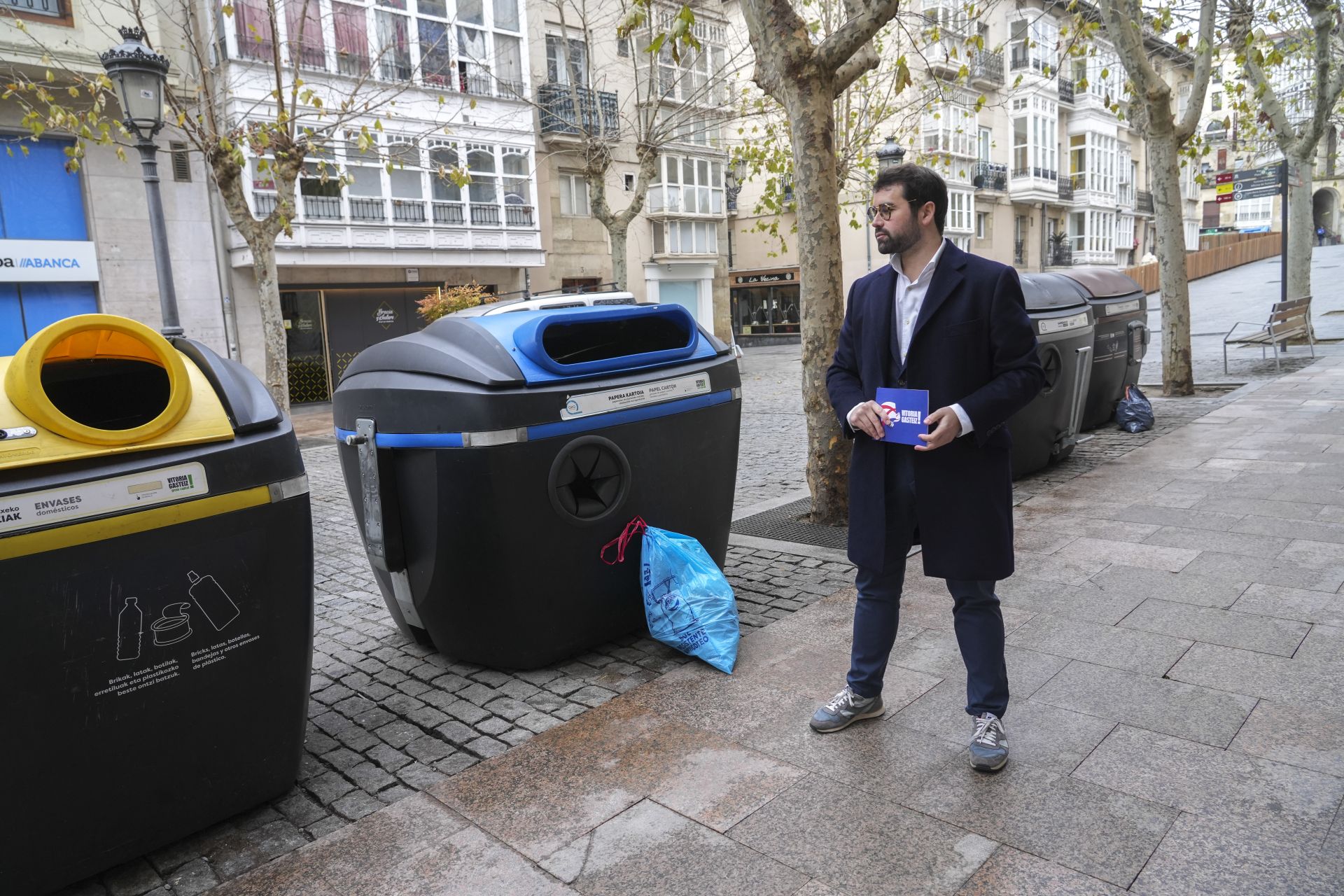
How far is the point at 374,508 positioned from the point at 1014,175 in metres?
40.9

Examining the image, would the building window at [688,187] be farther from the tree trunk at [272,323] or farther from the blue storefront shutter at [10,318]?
the tree trunk at [272,323]

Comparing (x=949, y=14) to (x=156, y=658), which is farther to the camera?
(x=949, y=14)

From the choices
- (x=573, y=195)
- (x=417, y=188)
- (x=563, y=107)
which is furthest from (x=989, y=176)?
(x=417, y=188)

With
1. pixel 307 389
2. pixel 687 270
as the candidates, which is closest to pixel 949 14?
pixel 687 270

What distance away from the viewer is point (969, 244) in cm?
3703

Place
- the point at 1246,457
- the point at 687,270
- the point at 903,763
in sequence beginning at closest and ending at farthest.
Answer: the point at 903,763 → the point at 1246,457 → the point at 687,270

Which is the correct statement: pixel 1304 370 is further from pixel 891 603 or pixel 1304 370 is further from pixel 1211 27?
pixel 891 603

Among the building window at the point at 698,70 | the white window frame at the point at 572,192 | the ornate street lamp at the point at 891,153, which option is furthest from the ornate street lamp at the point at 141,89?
the building window at the point at 698,70

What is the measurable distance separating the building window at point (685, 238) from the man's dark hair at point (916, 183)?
2687cm

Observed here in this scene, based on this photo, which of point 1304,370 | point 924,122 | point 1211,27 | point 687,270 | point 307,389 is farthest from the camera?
point 924,122

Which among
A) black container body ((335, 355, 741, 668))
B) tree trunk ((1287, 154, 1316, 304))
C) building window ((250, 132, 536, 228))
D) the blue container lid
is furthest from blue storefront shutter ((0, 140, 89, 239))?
tree trunk ((1287, 154, 1316, 304))

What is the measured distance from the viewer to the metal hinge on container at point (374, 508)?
364 centimetres

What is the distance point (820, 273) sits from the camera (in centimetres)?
580

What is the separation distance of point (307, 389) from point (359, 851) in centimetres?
1936
